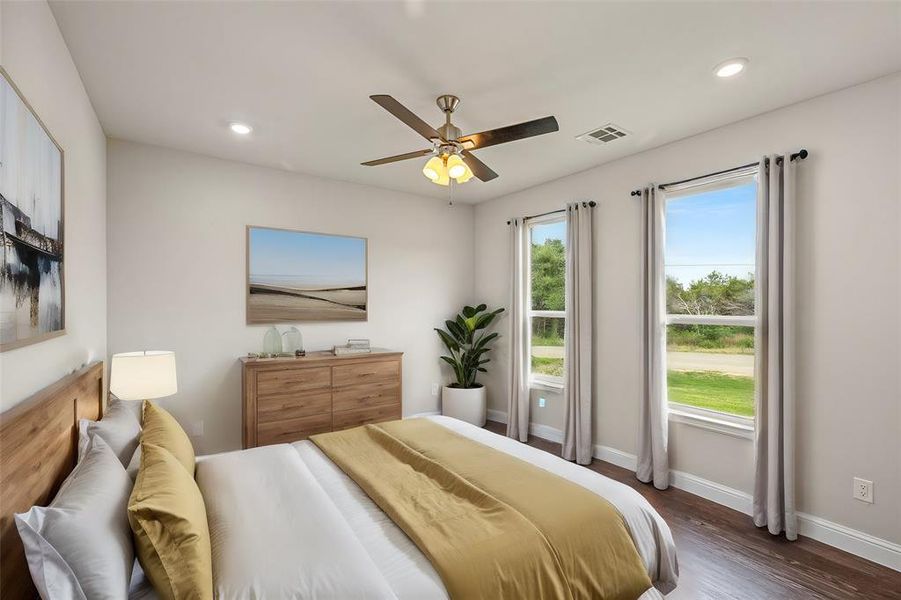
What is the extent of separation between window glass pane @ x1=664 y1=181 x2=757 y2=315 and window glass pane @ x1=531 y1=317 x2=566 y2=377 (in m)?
1.26

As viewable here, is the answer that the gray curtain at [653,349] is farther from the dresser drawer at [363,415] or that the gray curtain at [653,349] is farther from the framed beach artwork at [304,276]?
the framed beach artwork at [304,276]

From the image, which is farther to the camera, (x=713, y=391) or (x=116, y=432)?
(x=713, y=391)

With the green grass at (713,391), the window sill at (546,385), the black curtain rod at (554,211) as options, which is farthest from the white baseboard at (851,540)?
the black curtain rod at (554,211)

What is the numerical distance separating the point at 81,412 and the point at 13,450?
3.05ft

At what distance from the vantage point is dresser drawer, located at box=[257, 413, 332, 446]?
358cm

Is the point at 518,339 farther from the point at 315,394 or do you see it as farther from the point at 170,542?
the point at 170,542

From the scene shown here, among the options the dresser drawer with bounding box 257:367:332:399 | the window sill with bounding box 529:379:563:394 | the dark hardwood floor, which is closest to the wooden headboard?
the dresser drawer with bounding box 257:367:332:399

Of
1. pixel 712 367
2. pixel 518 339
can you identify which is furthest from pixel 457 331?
pixel 712 367

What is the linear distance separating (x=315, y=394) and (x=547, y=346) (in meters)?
2.42

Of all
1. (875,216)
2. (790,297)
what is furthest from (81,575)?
(875,216)

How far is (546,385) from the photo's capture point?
15.0 feet

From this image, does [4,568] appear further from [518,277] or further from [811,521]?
[518,277]

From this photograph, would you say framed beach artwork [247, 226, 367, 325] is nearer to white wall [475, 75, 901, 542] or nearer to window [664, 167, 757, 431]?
window [664, 167, 757, 431]

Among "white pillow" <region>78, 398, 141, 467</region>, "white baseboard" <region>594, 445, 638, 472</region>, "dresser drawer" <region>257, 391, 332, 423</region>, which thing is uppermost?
"white pillow" <region>78, 398, 141, 467</region>
